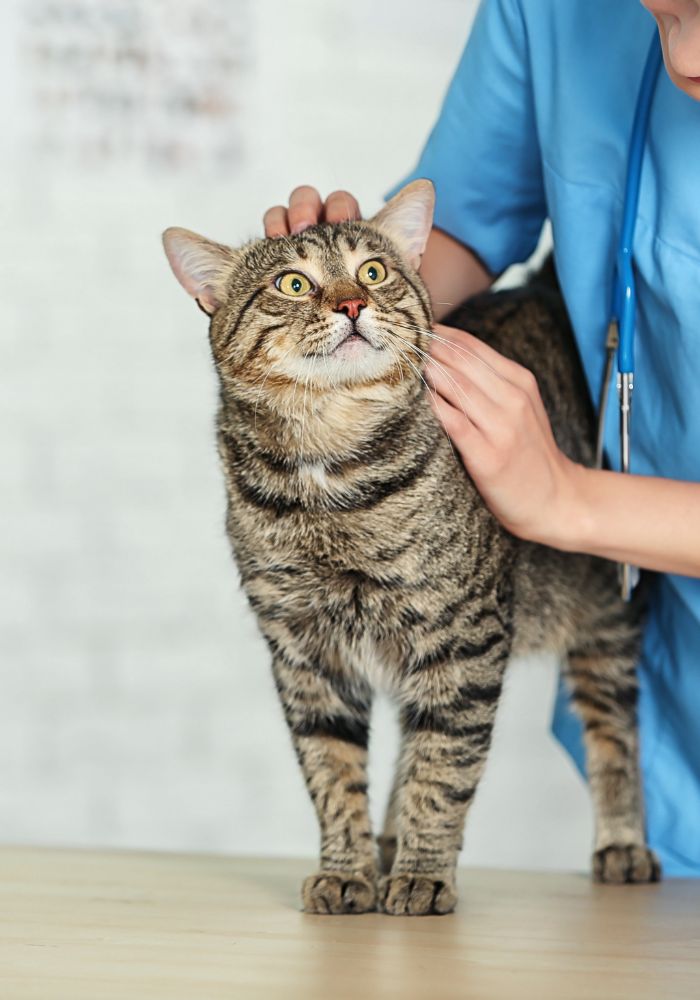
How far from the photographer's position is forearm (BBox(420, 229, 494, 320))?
1493 millimetres

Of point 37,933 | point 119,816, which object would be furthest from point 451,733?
point 119,816

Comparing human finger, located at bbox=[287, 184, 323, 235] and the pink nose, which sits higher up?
human finger, located at bbox=[287, 184, 323, 235]

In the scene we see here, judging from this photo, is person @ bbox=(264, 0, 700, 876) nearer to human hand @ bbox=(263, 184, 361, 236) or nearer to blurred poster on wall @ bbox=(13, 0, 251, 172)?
human hand @ bbox=(263, 184, 361, 236)

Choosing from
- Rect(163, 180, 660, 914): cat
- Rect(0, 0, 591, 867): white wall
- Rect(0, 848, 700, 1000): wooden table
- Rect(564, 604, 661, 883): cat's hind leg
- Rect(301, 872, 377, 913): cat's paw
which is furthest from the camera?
Rect(0, 0, 591, 867): white wall

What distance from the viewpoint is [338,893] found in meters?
1.11

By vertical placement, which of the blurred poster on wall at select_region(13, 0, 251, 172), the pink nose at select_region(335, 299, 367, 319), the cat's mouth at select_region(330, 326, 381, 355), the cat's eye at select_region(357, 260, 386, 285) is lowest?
the cat's mouth at select_region(330, 326, 381, 355)

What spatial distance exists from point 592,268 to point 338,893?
68 centimetres

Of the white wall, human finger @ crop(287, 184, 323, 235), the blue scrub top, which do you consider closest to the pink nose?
human finger @ crop(287, 184, 323, 235)

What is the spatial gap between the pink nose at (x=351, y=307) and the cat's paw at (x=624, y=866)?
66 cm

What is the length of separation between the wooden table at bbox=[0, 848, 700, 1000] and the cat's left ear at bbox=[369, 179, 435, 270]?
0.69 m

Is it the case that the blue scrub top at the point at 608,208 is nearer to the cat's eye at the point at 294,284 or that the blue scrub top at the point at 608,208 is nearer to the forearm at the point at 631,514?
the forearm at the point at 631,514

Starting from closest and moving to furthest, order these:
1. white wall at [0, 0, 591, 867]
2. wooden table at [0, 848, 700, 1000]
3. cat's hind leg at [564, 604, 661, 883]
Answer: wooden table at [0, 848, 700, 1000]
cat's hind leg at [564, 604, 661, 883]
white wall at [0, 0, 591, 867]

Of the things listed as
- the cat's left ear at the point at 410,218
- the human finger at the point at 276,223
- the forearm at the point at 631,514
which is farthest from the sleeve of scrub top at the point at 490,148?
the forearm at the point at 631,514

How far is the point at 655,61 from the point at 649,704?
2.42 feet
